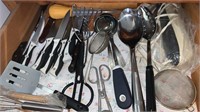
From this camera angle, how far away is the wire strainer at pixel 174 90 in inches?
19.8

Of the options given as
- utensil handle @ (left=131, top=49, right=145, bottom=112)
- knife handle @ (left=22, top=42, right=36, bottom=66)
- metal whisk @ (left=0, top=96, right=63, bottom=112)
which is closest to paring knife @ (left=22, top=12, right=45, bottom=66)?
knife handle @ (left=22, top=42, right=36, bottom=66)

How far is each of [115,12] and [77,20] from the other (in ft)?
0.32

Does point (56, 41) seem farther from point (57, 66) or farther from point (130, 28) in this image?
point (130, 28)

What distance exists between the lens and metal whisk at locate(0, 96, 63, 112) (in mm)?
469

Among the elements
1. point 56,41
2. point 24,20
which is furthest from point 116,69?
point 24,20

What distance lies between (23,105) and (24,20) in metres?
0.26

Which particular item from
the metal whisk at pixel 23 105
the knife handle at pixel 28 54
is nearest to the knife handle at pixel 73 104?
the metal whisk at pixel 23 105

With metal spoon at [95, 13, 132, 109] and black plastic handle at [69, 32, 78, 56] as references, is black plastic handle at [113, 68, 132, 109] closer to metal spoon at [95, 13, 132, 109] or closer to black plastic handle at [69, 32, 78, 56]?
metal spoon at [95, 13, 132, 109]

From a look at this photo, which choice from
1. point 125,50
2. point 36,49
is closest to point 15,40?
point 36,49

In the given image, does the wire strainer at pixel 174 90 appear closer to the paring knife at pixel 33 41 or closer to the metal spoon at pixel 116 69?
the metal spoon at pixel 116 69

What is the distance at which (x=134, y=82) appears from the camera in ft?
1.73

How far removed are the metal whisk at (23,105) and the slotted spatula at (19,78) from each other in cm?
3


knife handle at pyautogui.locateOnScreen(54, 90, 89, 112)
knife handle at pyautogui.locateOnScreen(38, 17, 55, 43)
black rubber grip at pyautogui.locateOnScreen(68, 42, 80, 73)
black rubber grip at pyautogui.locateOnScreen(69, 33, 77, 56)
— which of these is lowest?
knife handle at pyautogui.locateOnScreen(54, 90, 89, 112)

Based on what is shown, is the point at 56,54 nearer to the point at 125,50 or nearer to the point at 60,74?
the point at 60,74
